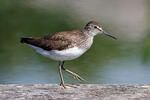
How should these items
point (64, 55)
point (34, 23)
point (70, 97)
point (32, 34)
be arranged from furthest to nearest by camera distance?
point (34, 23) → point (32, 34) → point (64, 55) → point (70, 97)

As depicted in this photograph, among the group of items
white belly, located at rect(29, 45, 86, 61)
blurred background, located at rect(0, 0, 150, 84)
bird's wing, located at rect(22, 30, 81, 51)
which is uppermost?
blurred background, located at rect(0, 0, 150, 84)

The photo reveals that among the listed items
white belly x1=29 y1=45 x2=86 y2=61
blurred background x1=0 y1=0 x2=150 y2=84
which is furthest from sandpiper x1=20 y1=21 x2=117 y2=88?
blurred background x1=0 y1=0 x2=150 y2=84

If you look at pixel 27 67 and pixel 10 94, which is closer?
pixel 10 94

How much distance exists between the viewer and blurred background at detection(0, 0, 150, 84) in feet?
44.2

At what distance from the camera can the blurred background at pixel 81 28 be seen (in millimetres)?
13461

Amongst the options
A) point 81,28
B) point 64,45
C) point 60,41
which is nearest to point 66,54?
point 64,45

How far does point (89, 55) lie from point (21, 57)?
1798 mm

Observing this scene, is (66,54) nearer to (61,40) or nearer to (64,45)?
(64,45)

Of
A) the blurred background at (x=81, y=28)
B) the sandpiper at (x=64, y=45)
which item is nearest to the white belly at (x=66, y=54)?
the sandpiper at (x=64, y=45)

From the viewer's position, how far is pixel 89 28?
1116 centimetres

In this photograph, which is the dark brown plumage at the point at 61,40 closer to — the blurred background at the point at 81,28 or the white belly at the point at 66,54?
the white belly at the point at 66,54

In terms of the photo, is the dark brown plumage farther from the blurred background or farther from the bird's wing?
A: the blurred background

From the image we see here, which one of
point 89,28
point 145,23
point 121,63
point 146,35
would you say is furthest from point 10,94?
point 145,23

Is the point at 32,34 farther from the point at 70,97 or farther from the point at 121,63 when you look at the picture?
the point at 70,97
